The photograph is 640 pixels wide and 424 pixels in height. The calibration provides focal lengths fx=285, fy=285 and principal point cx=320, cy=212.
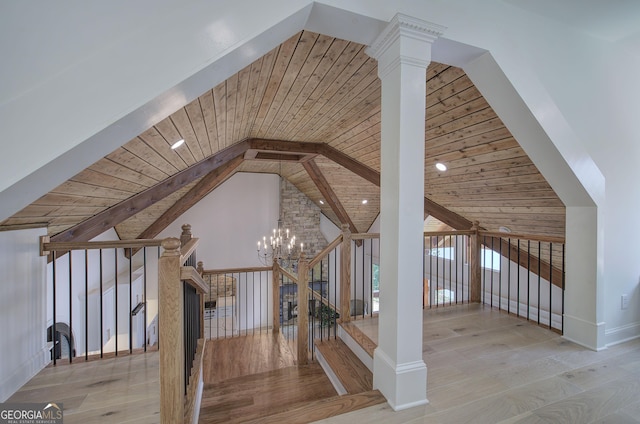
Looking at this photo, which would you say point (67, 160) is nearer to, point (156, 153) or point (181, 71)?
point (181, 71)

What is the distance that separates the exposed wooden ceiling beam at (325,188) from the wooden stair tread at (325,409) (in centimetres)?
418

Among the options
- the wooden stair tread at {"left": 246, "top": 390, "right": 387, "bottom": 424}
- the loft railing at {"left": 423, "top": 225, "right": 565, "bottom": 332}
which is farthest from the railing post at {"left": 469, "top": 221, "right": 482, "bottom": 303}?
the wooden stair tread at {"left": 246, "top": 390, "right": 387, "bottom": 424}

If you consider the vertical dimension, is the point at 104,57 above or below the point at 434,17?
below

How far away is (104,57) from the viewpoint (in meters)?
1.17

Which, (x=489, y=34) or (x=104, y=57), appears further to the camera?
(x=489, y=34)

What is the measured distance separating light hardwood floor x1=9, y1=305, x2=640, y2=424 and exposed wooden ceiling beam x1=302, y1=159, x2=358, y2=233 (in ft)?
11.5

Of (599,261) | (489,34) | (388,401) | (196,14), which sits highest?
(489,34)

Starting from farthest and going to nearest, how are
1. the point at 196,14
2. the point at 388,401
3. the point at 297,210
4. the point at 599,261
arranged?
the point at 297,210 → the point at 599,261 → the point at 388,401 → the point at 196,14

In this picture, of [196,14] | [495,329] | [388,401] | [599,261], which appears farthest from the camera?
[495,329]

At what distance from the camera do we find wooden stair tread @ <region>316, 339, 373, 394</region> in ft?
7.24

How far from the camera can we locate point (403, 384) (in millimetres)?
1635

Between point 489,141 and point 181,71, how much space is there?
2685mm

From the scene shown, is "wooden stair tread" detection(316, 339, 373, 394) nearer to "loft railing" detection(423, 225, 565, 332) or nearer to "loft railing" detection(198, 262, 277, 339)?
"loft railing" detection(423, 225, 565, 332)

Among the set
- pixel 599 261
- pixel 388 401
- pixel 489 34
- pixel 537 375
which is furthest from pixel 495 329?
pixel 489 34
